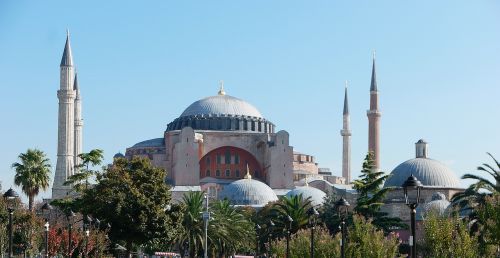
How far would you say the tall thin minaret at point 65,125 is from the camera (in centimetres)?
8306

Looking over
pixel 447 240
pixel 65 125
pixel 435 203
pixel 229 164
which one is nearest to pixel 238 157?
pixel 229 164

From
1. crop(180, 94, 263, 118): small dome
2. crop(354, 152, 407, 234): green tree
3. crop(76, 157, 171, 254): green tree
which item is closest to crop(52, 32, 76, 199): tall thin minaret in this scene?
crop(180, 94, 263, 118): small dome

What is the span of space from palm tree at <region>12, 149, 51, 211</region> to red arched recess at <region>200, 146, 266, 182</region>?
3964 cm

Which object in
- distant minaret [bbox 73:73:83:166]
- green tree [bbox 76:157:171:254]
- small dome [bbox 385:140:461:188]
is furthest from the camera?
distant minaret [bbox 73:73:83:166]

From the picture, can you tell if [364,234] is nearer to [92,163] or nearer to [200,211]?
[200,211]

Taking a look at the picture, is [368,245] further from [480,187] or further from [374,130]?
[374,130]

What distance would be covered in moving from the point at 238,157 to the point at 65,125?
21.0 meters

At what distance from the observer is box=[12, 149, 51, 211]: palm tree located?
190ft

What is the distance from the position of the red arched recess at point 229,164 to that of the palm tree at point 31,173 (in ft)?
130

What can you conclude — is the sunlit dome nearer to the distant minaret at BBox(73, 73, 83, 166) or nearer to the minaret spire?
the minaret spire

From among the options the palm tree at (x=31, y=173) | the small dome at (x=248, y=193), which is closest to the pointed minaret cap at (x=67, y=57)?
the small dome at (x=248, y=193)

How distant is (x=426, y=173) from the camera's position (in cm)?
7888

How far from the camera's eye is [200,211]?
162 feet

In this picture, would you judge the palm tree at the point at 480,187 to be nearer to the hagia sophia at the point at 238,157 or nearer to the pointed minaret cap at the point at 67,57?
the hagia sophia at the point at 238,157
